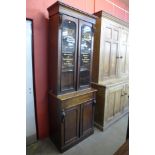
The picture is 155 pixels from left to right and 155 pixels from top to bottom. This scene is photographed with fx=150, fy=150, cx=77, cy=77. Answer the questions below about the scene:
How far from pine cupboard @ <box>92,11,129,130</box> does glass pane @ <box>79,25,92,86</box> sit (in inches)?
14.5

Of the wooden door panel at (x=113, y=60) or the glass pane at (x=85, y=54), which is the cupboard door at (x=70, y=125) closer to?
the glass pane at (x=85, y=54)

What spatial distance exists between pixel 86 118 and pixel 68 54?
114cm

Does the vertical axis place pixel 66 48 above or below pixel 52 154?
above

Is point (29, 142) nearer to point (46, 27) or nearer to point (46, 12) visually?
point (46, 27)

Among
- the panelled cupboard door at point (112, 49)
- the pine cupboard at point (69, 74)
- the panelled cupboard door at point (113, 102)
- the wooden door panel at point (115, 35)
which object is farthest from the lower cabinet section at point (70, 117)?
the wooden door panel at point (115, 35)

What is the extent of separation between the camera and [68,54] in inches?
91.5

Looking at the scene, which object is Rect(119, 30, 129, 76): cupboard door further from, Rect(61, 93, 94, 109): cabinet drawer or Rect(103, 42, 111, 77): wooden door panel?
Rect(61, 93, 94, 109): cabinet drawer

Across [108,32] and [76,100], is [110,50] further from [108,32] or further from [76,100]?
[76,100]

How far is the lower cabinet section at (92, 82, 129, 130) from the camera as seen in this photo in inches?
113

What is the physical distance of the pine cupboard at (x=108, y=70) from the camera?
2.90 meters

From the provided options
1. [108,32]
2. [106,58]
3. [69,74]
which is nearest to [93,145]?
[69,74]
